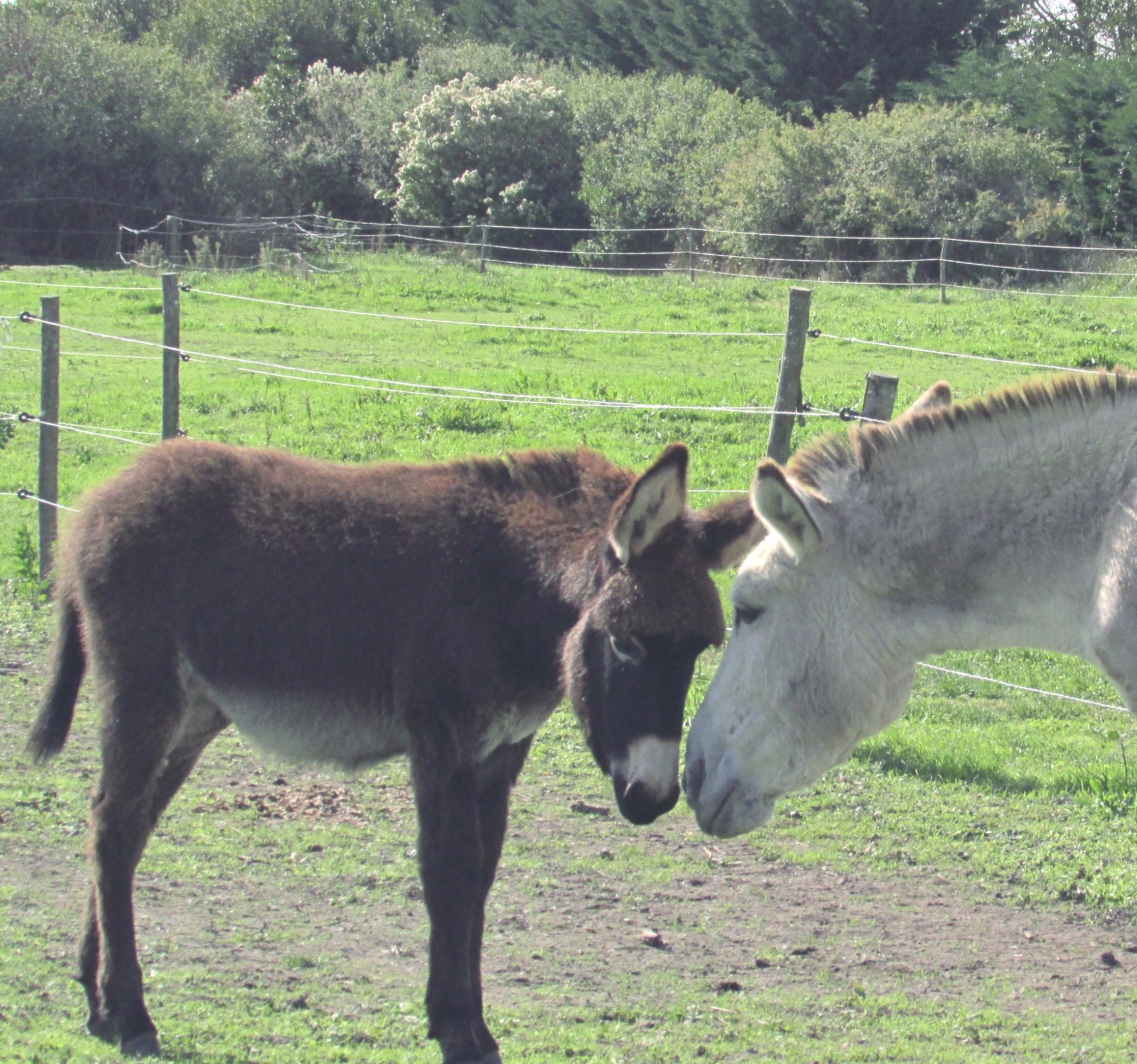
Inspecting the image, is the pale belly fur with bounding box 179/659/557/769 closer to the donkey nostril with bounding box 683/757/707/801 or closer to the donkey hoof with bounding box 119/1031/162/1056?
the donkey nostril with bounding box 683/757/707/801

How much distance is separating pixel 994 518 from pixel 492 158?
1189 inches

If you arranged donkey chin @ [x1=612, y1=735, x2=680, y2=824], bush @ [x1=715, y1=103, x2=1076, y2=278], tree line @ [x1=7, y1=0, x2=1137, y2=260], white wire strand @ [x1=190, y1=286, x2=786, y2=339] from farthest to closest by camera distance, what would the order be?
tree line @ [x1=7, y1=0, x2=1137, y2=260] → bush @ [x1=715, y1=103, x2=1076, y2=278] → white wire strand @ [x1=190, y1=286, x2=786, y2=339] → donkey chin @ [x1=612, y1=735, x2=680, y2=824]

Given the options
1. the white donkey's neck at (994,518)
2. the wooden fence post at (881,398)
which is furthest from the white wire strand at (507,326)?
the white donkey's neck at (994,518)

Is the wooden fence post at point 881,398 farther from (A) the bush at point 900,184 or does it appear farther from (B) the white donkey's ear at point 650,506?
(A) the bush at point 900,184

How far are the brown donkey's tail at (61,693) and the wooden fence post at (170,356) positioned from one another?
12.2ft

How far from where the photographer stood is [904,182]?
85.3 ft

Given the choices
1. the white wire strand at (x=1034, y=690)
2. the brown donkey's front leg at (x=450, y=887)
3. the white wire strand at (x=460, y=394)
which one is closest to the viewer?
the brown donkey's front leg at (x=450, y=887)

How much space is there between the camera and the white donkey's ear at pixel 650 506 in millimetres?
3506

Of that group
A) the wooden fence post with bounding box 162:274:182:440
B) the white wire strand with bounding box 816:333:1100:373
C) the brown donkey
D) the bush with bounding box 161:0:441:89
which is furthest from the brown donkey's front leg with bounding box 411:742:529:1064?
the bush with bounding box 161:0:441:89

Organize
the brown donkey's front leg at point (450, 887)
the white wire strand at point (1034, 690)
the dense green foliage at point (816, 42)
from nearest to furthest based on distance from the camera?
the brown donkey's front leg at point (450, 887)
the white wire strand at point (1034, 690)
the dense green foliage at point (816, 42)

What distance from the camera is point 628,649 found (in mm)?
3551

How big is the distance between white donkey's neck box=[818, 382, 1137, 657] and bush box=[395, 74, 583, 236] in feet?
93.0

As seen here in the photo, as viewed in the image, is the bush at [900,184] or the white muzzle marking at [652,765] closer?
the white muzzle marking at [652,765]

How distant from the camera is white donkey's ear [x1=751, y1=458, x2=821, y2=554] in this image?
2971mm
